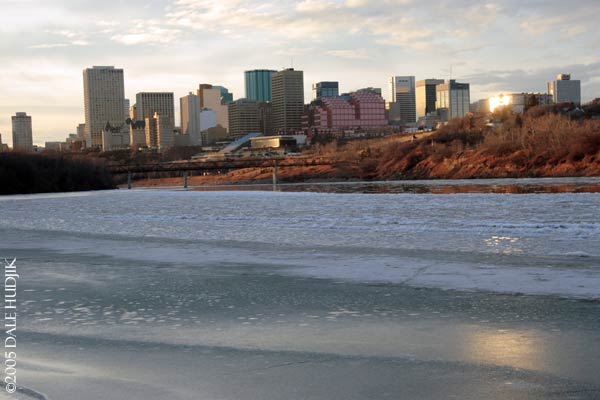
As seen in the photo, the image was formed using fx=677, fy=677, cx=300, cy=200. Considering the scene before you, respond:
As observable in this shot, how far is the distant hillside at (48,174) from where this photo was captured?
306ft

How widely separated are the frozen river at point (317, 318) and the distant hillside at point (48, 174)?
80631 millimetres

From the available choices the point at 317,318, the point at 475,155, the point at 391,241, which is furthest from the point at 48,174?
the point at 317,318

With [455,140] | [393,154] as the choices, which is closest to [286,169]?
[393,154]

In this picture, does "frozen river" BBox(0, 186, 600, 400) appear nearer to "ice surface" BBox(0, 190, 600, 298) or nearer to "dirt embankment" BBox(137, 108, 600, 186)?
"ice surface" BBox(0, 190, 600, 298)

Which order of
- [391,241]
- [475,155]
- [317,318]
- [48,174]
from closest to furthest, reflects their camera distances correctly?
[317,318] < [391,241] < [48,174] < [475,155]

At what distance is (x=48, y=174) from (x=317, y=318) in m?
99.3

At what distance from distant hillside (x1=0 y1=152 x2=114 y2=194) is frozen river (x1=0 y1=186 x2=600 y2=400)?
8063 cm

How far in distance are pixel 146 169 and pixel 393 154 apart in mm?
55413

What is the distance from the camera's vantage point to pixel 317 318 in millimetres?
8633

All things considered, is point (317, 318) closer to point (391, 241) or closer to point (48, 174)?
point (391, 241)

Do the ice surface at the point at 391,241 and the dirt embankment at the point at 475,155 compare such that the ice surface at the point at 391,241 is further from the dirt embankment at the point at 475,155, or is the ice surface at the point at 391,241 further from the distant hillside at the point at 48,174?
the dirt embankment at the point at 475,155

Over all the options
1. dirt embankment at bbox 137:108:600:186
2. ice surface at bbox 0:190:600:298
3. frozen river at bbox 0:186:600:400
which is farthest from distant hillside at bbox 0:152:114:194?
frozen river at bbox 0:186:600:400

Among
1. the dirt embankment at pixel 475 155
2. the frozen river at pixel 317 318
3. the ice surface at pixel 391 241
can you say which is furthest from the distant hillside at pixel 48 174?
the frozen river at pixel 317 318

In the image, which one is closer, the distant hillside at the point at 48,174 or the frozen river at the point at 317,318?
the frozen river at the point at 317,318
